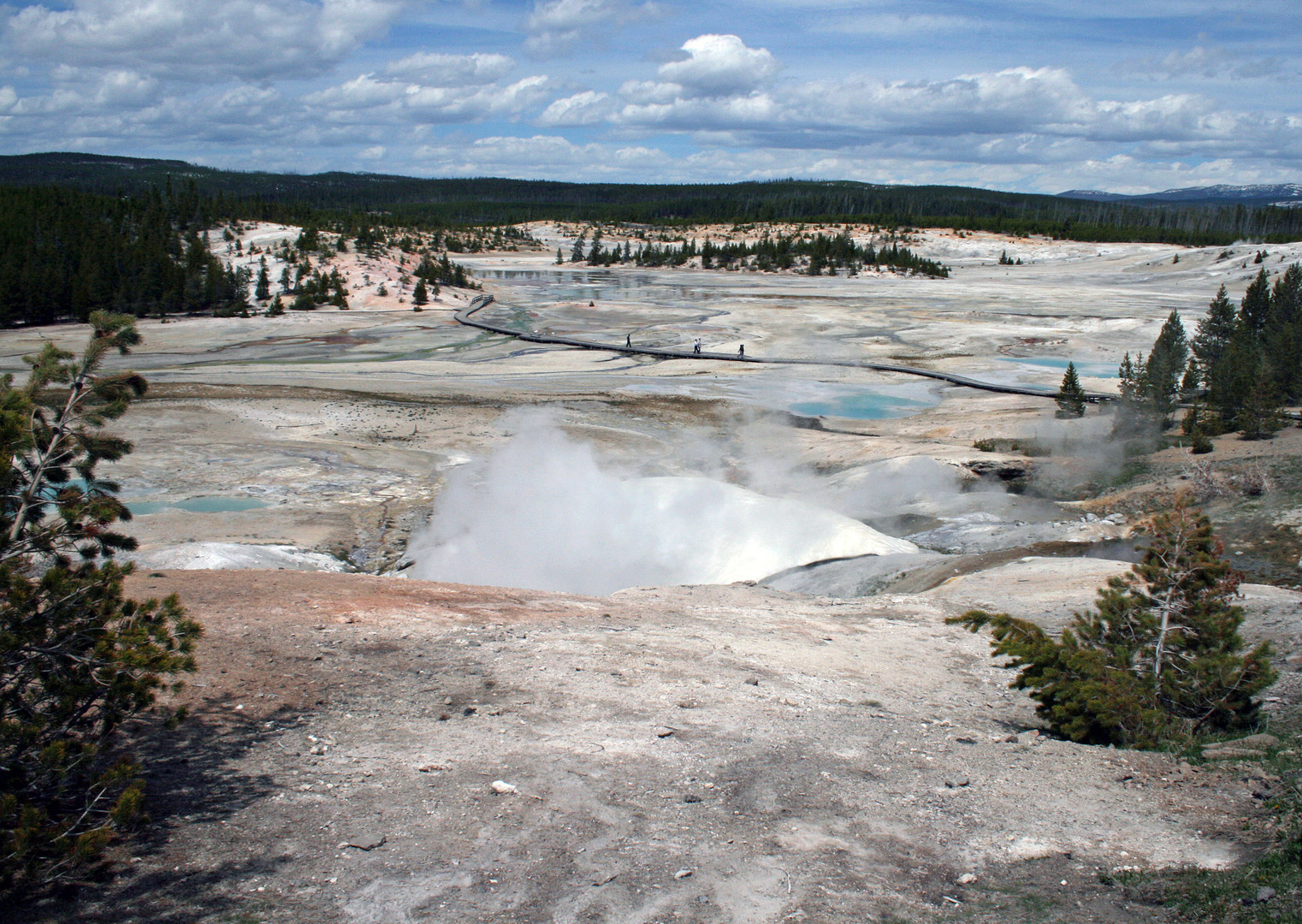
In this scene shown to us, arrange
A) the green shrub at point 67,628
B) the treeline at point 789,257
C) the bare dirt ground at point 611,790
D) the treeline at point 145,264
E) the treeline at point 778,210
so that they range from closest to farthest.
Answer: the green shrub at point 67,628, the bare dirt ground at point 611,790, the treeline at point 145,264, the treeline at point 789,257, the treeline at point 778,210

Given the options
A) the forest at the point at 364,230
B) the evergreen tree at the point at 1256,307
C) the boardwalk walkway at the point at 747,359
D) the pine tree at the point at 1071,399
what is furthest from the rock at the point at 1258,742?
the evergreen tree at the point at 1256,307

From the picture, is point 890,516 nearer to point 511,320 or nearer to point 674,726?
point 674,726

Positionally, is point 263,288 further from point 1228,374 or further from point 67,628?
point 67,628

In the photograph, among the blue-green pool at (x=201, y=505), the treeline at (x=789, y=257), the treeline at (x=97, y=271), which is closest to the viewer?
the blue-green pool at (x=201, y=505)

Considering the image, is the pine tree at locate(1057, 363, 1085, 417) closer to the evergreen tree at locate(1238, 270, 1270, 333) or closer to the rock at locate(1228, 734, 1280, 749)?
the evergreen tree at locate(1238, 270, 1270, 333)

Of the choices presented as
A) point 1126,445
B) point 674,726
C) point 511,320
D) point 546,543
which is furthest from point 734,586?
point 511,320

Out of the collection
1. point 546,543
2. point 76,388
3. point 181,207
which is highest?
point 181,207

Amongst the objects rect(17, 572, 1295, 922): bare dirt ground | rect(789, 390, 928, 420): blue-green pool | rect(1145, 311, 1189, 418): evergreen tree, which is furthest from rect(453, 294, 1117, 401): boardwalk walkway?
rect(17, 572, 1295, 922): bare dirt ground

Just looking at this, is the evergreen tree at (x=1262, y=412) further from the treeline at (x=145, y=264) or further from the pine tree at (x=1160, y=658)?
the treeline at (x=145, y=264)
